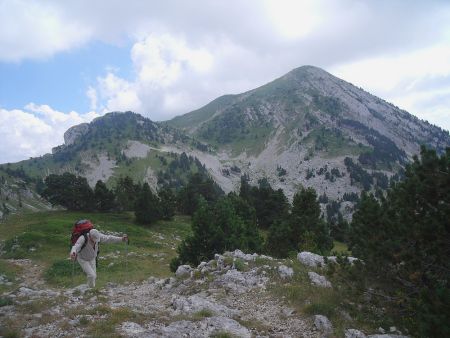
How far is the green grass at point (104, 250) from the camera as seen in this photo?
30.6 meters

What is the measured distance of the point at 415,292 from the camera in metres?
11.3

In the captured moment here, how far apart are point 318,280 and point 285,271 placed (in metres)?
1.53

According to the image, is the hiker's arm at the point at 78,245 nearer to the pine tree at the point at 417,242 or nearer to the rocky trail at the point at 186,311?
the rocky trail at the point at 186,311

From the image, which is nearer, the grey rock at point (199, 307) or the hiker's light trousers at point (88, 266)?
the grey rock at point (199, 307)

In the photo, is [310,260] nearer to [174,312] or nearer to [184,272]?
[184,272]

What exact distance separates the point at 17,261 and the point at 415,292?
38390mm

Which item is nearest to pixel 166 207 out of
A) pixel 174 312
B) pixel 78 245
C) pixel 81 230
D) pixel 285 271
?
pixel 285 271

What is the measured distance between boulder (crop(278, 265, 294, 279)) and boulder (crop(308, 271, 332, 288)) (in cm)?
82

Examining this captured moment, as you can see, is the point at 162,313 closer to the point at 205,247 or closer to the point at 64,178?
the point at 205,247

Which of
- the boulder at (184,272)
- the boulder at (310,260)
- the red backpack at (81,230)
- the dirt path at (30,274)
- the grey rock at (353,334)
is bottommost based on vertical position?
the dirt path at (30,274)

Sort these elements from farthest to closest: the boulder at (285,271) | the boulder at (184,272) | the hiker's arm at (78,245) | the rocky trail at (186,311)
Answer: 1. the boulder at (184,272)
2. the boulder at (285,271)
3. the hiker's arm at (78,245)
4. the rocky trail at (186,311)

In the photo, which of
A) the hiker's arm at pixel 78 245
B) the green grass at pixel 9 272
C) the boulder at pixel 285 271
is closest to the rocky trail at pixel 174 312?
the boulder at pixel 285 271

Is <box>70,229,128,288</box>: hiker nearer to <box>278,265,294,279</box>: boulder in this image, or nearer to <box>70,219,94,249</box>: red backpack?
<box>70,219,94,249</box>: red backpack

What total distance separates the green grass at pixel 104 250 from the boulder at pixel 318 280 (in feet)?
43.8
